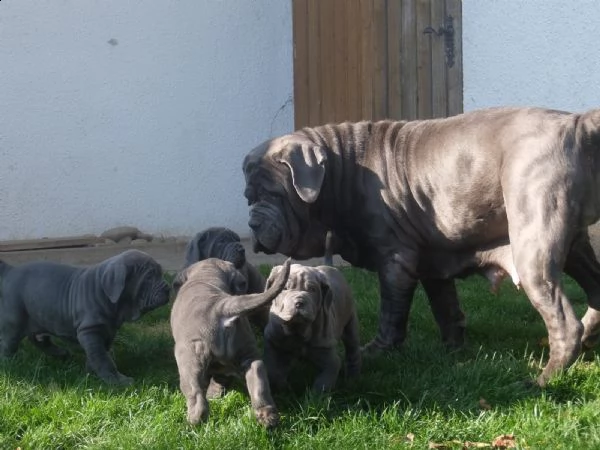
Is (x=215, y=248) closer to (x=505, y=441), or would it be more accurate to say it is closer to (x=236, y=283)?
(x=236, y=283)

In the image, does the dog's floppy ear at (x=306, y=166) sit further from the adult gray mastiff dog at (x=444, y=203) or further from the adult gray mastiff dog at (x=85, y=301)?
the adult gray mastiff dog at (x=85, y=301)

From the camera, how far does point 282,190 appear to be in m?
5.75

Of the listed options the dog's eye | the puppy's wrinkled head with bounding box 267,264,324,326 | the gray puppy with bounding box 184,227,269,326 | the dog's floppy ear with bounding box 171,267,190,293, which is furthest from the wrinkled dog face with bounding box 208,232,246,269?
the puppy's wrinkled head with bounding box 267,264,324,326

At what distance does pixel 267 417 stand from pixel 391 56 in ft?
23.0

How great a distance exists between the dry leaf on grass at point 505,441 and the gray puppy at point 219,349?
100cm

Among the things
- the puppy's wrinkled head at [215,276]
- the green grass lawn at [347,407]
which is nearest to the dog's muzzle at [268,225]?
the puppy's wrinkled head at [215,276]

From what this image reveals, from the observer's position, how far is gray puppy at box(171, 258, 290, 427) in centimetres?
441

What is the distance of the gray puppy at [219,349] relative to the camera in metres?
4.41

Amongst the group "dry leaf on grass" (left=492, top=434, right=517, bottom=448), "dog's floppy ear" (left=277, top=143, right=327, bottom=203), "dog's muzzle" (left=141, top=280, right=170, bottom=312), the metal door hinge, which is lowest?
"dry leaf on grass" (left=492, top=434, right=517, bottom=448)

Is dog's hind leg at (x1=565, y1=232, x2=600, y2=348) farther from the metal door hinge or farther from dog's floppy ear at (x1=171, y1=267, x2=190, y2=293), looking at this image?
the metal door hinge

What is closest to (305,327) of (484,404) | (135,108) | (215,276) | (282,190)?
(215,276)

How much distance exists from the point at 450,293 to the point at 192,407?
219 cm

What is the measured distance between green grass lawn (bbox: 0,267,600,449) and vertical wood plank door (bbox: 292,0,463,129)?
5.11 m

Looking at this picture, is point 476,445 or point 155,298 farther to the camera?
point 155,298
